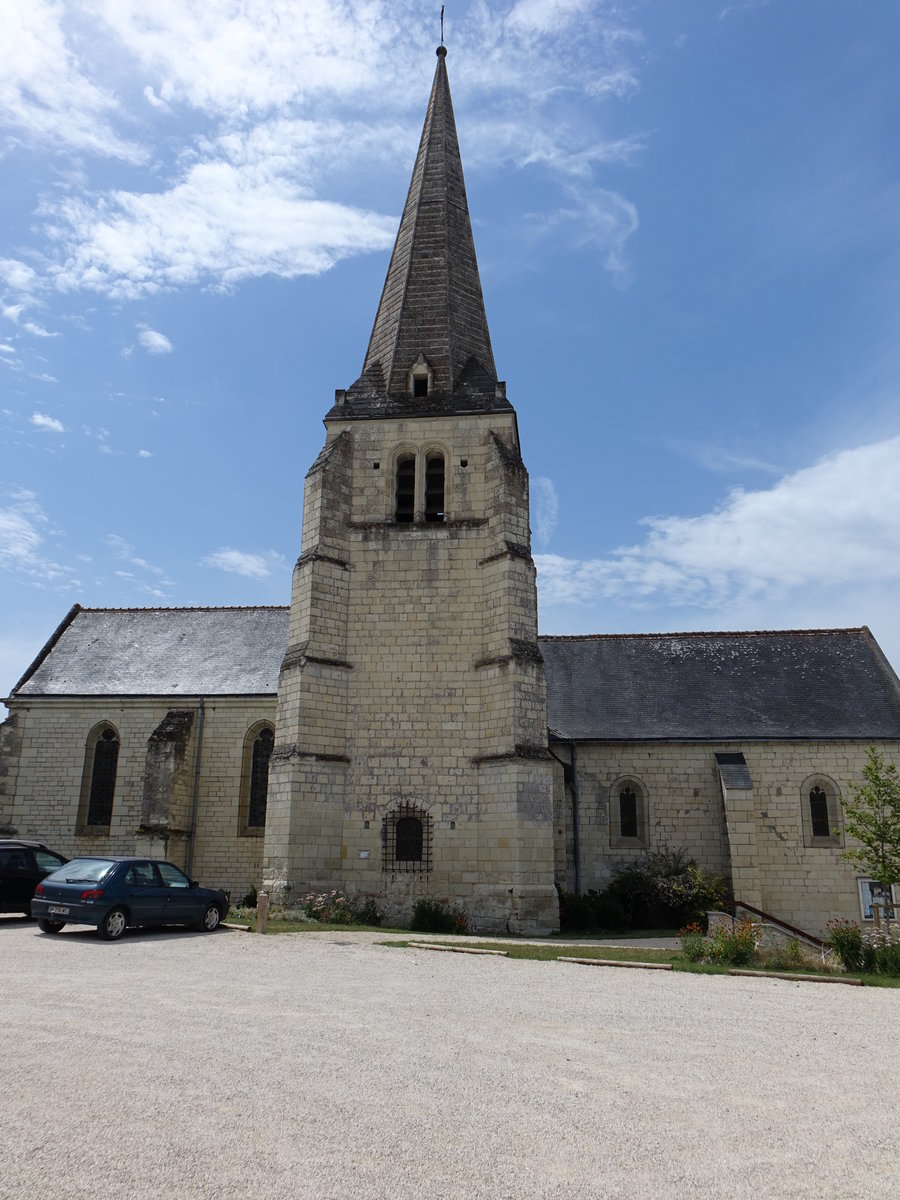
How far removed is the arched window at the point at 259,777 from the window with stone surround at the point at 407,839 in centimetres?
541

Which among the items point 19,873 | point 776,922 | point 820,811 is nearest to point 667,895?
point 776,922

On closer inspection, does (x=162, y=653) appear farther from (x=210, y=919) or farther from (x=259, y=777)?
(x=210, y=919)

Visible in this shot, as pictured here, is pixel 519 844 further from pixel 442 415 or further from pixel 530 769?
pixel 442 415

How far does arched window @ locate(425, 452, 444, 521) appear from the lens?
66.0 feet

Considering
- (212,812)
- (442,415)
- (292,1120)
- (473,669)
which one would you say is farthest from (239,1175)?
(212,812)

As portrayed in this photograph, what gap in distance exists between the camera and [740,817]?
20.0 m

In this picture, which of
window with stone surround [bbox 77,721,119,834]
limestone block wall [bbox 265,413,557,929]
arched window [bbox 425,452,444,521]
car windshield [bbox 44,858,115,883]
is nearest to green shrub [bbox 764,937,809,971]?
limestone block wall [bbox 265,413,557,929]

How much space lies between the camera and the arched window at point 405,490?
20000 mm

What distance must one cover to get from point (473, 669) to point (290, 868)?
17.2 ft

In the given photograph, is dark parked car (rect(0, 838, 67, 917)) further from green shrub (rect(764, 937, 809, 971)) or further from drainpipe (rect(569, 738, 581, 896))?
drainpipe (rect(569, 738, 581, 896))

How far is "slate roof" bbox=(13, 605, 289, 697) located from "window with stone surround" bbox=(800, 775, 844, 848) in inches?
515

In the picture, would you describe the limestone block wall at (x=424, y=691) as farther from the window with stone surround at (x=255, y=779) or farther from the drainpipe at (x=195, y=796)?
the drainpipe at (x=195, y=796)

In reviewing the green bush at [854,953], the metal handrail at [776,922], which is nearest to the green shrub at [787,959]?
the green bush at [854,953]

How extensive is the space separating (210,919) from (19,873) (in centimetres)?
323
